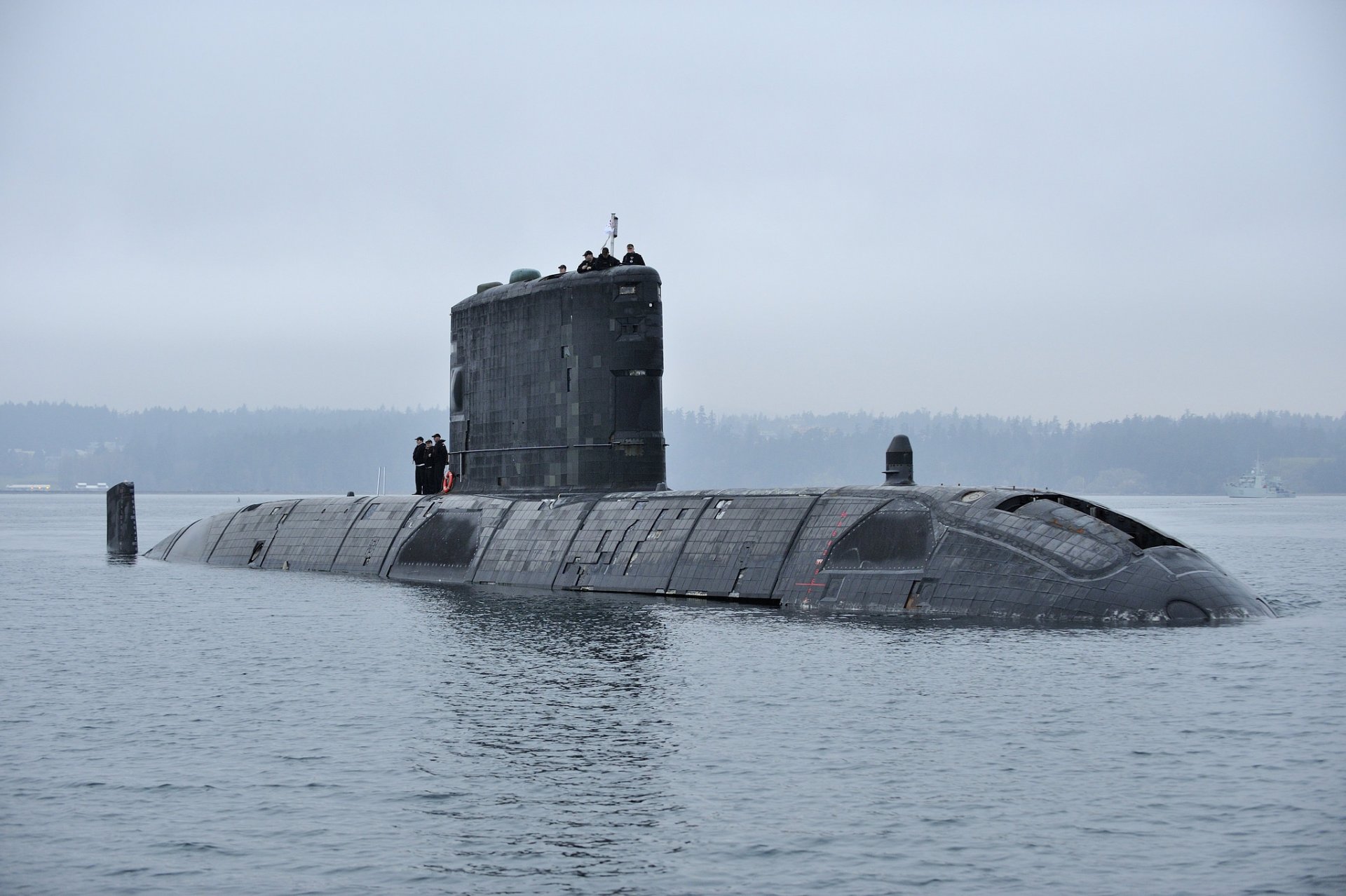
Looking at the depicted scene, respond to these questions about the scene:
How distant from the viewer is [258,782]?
1302cm

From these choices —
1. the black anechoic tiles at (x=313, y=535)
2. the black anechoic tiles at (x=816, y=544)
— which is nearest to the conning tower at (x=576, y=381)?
the black anechoic tiles at (x=816, y=544)

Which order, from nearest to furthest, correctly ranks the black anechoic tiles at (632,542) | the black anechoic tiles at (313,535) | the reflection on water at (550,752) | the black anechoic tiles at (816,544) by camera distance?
the reflection on water at (550,752), the black anechoic tiles at (816,544), the black anechoic tiles at (632,542), the black anechoic tiles at (313,535)

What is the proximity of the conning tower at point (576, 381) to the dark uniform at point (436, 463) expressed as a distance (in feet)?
19.9

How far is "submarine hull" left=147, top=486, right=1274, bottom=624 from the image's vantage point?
21984 mm

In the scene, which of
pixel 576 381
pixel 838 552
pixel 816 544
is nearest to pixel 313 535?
pixel 576 381

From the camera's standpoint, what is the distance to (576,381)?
29.7 metres

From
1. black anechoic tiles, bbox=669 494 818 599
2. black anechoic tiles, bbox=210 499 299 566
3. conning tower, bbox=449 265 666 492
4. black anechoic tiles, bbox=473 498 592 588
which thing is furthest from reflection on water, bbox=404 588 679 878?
black anechoic tiles, bbox=210 499 299 566

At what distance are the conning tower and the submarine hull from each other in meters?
1.07

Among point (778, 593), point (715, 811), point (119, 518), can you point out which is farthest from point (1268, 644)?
point (119, 518)

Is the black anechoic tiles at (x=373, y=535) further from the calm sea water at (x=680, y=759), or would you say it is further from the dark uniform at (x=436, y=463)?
the calm sea water at (x=680, y=759)

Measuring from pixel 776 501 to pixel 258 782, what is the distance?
53.4 feet

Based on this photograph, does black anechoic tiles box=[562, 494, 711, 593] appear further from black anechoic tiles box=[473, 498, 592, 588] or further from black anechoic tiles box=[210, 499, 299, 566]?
black anechoic tiles box=[210, 499, 299, 566]

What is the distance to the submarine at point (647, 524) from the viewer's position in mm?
22406

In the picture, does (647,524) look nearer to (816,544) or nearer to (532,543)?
(532,543)
